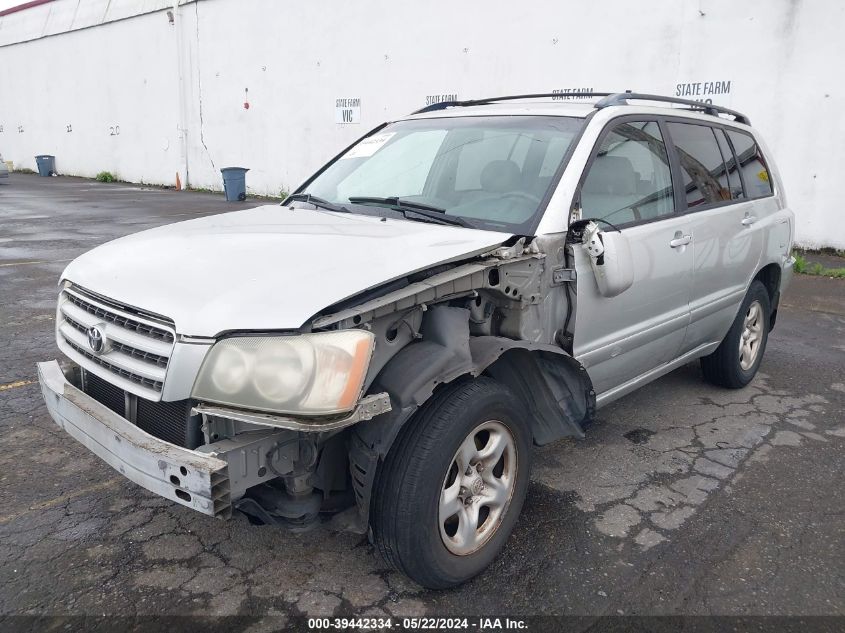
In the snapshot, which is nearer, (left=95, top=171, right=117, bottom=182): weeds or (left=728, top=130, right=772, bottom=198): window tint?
(left=728, top=130, right=772, bottom=198): window tint

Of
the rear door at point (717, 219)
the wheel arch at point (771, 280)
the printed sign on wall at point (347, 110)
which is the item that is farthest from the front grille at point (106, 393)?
the printed sign on wall at point (347, 110)

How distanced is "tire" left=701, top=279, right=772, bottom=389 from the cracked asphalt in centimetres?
18

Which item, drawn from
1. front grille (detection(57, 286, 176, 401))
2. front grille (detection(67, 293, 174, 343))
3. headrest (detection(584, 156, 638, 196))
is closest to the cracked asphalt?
front grille (detection(57, 286, 176, 401))

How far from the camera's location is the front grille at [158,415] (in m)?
2.38

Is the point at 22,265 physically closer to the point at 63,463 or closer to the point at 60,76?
the point at 63,463

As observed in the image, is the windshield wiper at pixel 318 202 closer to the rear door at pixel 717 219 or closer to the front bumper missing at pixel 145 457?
the front bumper missing at pixel 145 457

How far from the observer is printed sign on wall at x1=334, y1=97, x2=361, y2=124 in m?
15.9

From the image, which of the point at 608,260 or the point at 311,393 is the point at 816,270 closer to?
the point at 608,260

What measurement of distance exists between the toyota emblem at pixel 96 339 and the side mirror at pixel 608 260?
203cm

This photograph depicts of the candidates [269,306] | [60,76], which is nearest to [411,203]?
[269,306]

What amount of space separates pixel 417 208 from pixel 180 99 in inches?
771

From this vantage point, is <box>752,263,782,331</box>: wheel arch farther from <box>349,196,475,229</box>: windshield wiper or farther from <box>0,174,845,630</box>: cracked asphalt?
<box>349,196,475,229</box>: windshield wiper

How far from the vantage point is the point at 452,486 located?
2658 mm

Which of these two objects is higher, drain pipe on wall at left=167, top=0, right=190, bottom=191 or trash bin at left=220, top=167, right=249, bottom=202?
drain pipe on wall at left=167, top=0, right=190, bottom=191
